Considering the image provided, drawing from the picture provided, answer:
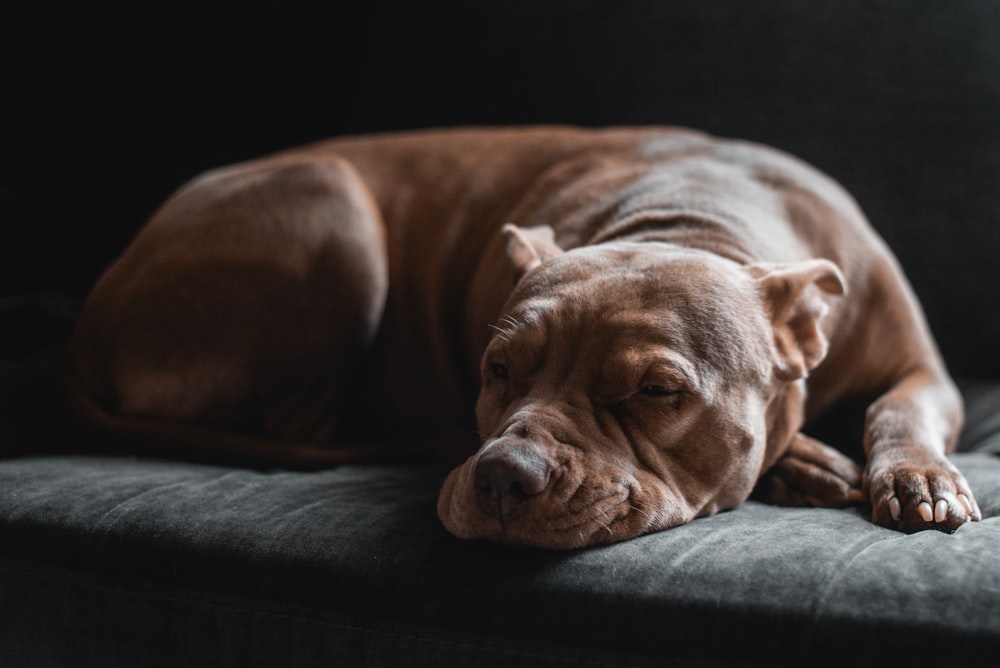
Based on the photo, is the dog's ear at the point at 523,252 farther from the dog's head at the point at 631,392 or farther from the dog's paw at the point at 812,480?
the dog's paw at the point at 812,480

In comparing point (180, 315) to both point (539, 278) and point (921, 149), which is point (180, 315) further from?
point (921, 149)

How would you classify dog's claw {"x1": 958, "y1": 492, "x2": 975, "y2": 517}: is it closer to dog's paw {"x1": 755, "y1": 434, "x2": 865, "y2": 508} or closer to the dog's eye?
dog's paw {"x1": 755, "y1": 434, "x2": 865, "y2": 508}

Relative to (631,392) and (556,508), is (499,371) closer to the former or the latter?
(631,392)

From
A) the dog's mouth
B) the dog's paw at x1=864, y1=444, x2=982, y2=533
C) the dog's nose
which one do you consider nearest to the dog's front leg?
the dog's paw at x1=864, y1=444, x2=982, y2=533

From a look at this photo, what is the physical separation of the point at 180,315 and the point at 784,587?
5.08ft

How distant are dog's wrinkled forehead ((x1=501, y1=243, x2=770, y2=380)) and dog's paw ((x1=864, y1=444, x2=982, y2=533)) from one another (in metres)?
0.28

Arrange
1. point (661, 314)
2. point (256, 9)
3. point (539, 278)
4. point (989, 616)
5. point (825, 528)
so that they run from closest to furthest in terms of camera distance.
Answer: point (989, 616) < point (825, 528) < point (661, 314) < point (539, 278) < point (256, 9)

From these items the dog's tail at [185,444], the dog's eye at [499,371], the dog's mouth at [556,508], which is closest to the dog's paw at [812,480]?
the dog's mouth at [556,508]

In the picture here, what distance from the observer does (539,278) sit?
1.85 metres

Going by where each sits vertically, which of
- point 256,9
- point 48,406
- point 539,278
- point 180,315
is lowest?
point 48,406

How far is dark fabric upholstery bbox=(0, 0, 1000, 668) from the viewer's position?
135cm

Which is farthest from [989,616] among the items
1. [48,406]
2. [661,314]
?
[48,406]

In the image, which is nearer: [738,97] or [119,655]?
[119,655]

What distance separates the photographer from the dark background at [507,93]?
2.64 metres
